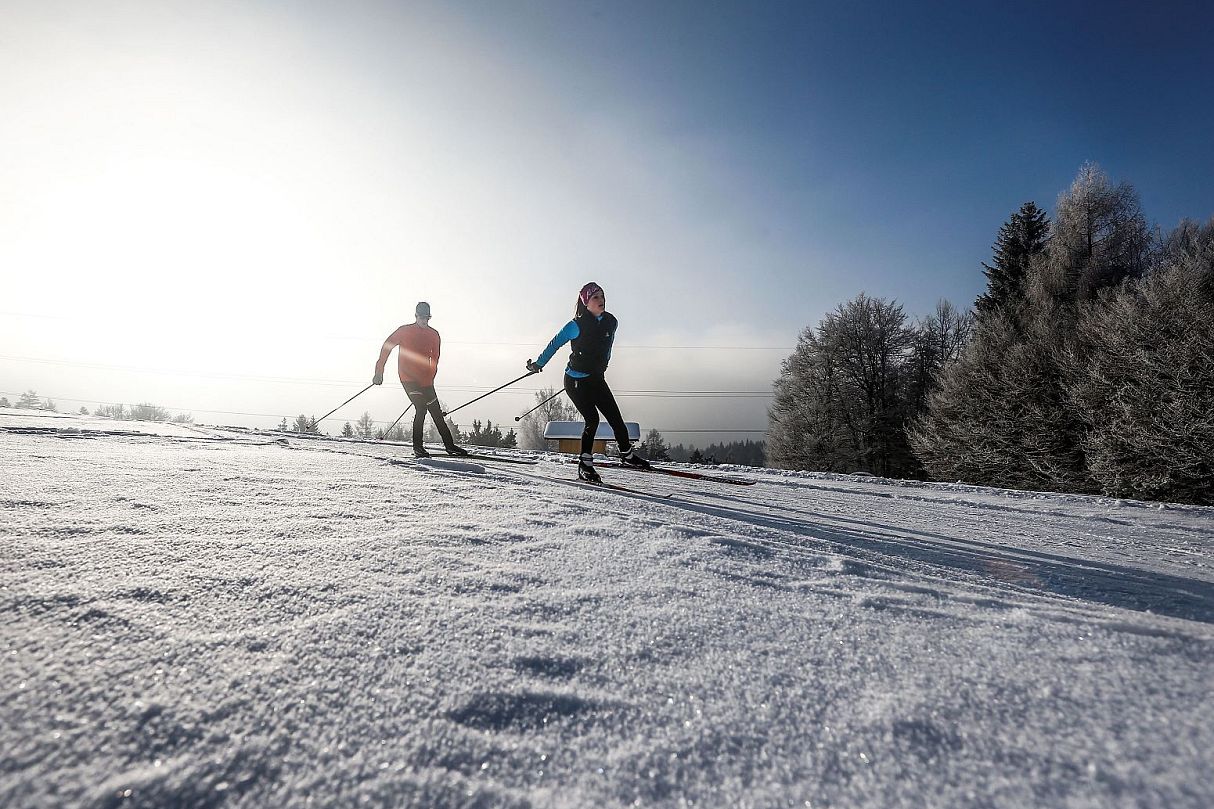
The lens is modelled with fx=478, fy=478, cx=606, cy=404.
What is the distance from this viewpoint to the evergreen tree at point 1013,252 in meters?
22.7

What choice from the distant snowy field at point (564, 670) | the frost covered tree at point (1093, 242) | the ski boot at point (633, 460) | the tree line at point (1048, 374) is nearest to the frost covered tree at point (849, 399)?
the tree line at point (1048, 374)

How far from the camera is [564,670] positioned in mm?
951

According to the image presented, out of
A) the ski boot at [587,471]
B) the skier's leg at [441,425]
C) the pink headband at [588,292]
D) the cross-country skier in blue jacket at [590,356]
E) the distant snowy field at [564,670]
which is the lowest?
the distant snowy field at [564,670]

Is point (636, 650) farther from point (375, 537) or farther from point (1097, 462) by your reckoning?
point (1097, 462)

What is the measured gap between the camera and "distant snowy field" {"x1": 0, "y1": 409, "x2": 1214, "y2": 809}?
657 millimetres

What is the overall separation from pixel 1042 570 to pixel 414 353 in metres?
7.03

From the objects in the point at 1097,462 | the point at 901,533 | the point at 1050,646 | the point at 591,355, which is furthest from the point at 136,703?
the point at 1097,462

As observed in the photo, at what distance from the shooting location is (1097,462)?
571 inches

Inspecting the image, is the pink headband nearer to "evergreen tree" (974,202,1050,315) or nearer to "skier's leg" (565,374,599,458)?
"skier's leg" (565,374,599,458)

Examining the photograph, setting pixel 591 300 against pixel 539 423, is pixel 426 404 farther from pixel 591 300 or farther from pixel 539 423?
pixel 539 423

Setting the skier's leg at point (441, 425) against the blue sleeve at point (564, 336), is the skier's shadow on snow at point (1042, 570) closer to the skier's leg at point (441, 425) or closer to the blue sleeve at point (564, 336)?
the blue sleeve at point (564, 336)

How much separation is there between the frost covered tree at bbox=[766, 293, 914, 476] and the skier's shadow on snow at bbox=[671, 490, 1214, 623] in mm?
23593

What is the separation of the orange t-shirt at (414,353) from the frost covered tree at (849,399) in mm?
21978

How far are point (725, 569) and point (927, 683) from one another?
73 centimetres
